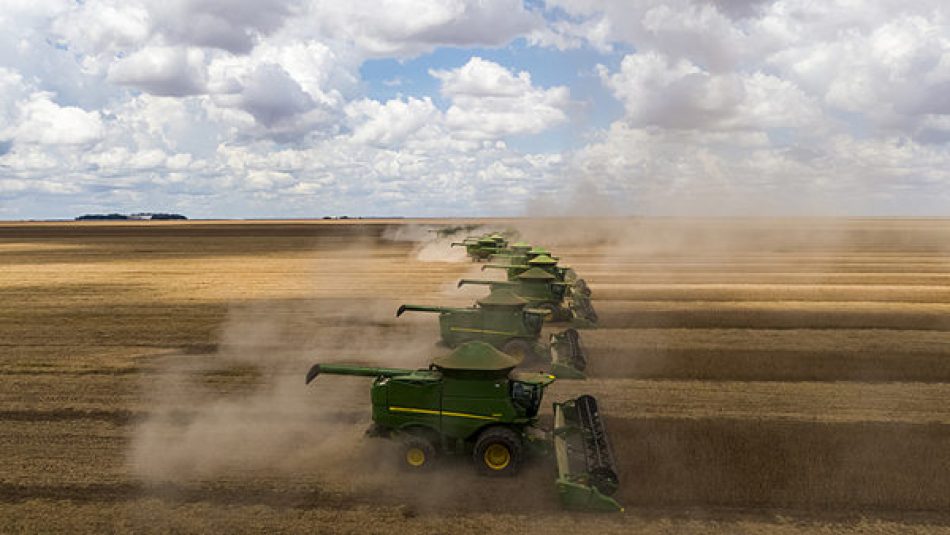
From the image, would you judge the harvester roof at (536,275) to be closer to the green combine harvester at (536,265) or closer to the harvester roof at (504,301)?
the green combine harvester at (536,265)

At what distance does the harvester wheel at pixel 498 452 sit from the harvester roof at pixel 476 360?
4.10 ft

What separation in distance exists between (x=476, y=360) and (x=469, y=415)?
42.0 inches

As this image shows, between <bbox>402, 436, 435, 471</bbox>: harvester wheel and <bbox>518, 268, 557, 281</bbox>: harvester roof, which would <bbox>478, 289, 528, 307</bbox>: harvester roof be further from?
<bbox>402, 436, 435, 471</bbox>: harvester wheel

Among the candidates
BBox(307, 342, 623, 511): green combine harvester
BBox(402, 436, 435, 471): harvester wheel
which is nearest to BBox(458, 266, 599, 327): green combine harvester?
BBox(307, 342, 623, 511): green combine harvester

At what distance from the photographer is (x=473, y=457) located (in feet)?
39.3

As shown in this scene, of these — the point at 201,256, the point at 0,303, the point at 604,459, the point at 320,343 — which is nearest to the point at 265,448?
the point at 604,459

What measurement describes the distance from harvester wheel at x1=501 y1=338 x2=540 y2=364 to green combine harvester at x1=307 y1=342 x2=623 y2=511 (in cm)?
733

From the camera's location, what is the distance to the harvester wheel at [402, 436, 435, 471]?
39.3ft

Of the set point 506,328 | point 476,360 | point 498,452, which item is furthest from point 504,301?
point 498,452

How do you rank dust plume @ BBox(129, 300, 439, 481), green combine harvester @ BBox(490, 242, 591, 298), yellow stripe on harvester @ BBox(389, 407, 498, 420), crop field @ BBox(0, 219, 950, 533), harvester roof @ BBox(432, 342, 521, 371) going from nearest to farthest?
crop field @ BBox(0, 219, 950, 533)
harvester roof @ BBox(432, 342, 521, 371)
yellow stripe on harvester @ BBox(389, 407, 498, 420)
dust plume @ BBox(129, 300, 439, 481)
green combine harvester @ BBox(490, 242, 591, 298)

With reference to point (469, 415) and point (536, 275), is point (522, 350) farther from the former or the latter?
point (469, 415)

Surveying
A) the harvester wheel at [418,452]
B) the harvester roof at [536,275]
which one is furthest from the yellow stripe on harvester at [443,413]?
the harvester roof at [536,275]

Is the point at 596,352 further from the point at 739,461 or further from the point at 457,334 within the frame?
the point at 739,461

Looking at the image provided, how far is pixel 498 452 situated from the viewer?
11875 mm
